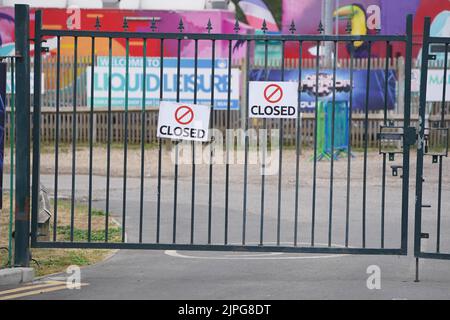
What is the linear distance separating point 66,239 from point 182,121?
3.30 m

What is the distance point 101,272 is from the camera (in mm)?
10523

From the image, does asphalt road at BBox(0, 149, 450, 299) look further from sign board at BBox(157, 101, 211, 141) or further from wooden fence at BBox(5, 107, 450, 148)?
wooden fence at BBox(5, 107, 450, 148)

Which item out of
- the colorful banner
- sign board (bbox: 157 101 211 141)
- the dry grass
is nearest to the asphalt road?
the dry grass

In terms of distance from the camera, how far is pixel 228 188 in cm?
1373

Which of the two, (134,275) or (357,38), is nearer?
(357,38)

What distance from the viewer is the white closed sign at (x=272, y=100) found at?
9938 mm

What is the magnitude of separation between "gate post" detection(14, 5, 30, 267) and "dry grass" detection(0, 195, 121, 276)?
482 mm

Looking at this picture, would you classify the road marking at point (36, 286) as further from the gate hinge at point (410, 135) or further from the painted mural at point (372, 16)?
the painted mural at point (372, 16)

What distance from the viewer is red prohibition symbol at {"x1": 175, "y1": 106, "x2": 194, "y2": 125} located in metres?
10.1

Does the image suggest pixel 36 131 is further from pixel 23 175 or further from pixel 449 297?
pixel 449 297

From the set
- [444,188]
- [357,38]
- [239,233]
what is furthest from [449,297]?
[444,188]

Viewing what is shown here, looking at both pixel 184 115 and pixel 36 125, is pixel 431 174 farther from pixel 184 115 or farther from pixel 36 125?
pixel 36 125

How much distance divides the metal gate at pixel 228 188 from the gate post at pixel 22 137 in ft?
0.05
